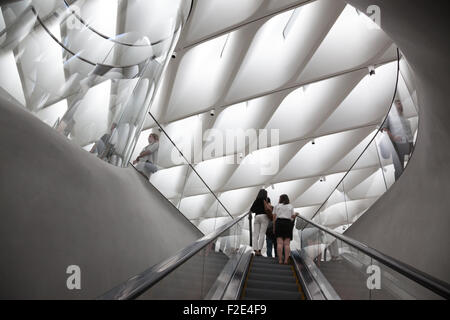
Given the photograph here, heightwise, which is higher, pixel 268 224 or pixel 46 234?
pixel 268 224

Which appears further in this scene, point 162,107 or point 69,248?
point 162,107

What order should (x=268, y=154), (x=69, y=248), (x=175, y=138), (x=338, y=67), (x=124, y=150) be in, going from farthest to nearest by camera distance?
1. (x=268, y=154)
2. (x=175, y=138)
3. (x=338, y=67)
4. (x=124, y=150)
5. (x=69, y=248)

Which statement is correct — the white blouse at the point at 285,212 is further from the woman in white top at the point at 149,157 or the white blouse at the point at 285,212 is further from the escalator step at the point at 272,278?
the woman in white top at the point at 149,157

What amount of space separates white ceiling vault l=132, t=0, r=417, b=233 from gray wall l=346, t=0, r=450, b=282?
762mm

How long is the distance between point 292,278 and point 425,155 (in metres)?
3.03

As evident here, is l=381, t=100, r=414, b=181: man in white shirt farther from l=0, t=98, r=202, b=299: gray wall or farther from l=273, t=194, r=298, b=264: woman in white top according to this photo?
l=0, t=98, r=202, b=299: gray wall

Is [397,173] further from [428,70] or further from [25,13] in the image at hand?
[25,13]

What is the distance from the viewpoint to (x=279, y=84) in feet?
42.8

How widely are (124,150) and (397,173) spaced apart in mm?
4758

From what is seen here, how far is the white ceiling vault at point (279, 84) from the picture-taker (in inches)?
365

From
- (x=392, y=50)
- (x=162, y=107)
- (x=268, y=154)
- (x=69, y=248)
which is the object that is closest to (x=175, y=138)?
(x=162, y=107)

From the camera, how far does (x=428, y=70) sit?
14.4 feet
